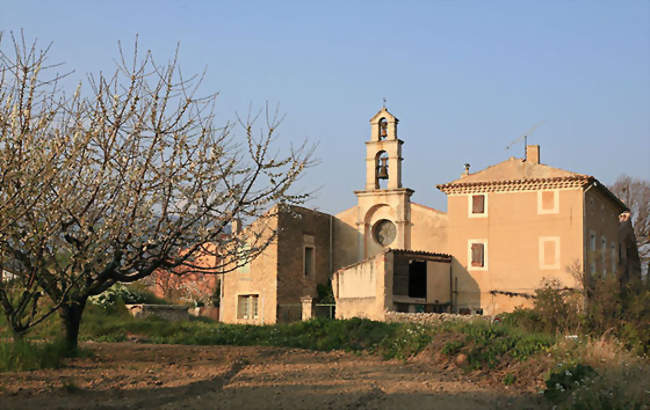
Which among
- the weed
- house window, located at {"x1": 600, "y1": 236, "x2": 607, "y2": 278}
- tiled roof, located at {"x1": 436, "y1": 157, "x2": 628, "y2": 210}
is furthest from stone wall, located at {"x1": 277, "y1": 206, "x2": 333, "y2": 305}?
the weed

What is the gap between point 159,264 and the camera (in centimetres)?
1095

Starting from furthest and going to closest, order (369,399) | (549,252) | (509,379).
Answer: (549,252) → (509,379) → (369,399)

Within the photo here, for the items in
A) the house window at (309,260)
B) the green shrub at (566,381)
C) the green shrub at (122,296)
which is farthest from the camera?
the house window at (309,260)

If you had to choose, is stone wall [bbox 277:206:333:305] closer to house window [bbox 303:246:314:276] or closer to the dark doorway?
house window [bbox 303:246:314:276]

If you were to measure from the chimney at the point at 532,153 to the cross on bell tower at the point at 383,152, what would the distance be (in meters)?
6.11

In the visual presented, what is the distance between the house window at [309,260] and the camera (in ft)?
117

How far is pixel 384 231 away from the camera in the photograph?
3669 centimetres

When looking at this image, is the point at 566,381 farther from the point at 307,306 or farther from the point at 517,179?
the point at 517,179

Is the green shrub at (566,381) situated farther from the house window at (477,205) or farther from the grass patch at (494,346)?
the house window at (477,205)

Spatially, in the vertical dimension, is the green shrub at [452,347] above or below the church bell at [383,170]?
below

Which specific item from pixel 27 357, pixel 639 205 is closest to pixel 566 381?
pixel 27 357

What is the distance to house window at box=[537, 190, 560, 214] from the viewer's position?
30.9 meters

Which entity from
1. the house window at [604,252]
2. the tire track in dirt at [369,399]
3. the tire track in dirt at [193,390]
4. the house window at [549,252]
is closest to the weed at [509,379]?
the tire track in dirt at [369,399]

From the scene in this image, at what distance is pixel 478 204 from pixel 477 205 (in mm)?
65
